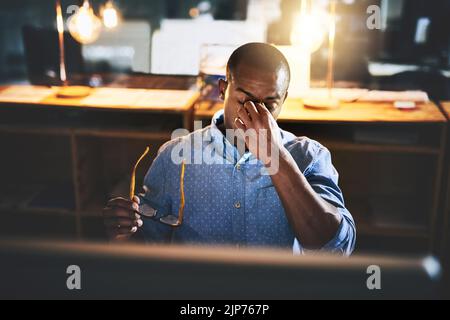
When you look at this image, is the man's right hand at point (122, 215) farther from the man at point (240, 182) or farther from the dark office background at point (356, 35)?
the dark office background at point (356, 35)

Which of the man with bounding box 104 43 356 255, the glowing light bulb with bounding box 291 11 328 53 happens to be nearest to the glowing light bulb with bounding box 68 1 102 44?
the glowing light bulb with bounding box 291 11 328 53

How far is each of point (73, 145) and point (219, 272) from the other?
2.00 m

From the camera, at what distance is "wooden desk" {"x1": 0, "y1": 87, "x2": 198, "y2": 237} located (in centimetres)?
246

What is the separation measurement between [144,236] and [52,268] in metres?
0.73

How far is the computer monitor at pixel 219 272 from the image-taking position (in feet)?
2.07

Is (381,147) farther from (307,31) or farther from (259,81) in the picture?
(259,81)

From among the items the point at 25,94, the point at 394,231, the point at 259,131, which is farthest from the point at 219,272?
the point at 25,94

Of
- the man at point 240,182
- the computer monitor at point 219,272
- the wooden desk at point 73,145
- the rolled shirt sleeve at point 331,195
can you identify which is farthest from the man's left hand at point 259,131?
the wooden desk at point 73,145

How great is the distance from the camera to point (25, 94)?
260 centimetres

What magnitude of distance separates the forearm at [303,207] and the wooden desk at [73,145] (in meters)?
1.22

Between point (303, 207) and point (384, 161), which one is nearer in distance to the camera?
point (303, 207)

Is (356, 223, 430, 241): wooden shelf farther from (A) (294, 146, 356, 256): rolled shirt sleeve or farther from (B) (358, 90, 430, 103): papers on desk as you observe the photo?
(A) (294, 146, 356, 256): rolled shirt sleeve

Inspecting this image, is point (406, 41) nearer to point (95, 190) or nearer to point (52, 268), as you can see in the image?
point (95, 190)

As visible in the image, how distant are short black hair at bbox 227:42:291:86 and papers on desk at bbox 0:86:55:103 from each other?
1341mm
